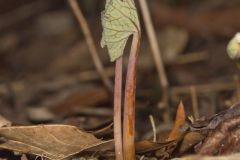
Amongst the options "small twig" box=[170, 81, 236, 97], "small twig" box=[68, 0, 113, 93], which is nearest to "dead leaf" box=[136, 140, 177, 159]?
"small twig" box=[68, 0, 113, 93]

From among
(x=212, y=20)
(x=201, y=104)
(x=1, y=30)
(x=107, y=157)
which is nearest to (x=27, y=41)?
(x=1, y=30)

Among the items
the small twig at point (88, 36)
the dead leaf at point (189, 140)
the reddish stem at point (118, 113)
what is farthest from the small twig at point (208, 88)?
the reddish stem at point (118, 113)

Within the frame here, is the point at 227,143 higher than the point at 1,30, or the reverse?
the point at 1,30

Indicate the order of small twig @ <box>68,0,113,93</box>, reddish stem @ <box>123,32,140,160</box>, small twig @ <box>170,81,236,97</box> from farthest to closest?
small twig @ <box>170,81,236,97</box>, small twig @ <box>68,0,113,93</box>, reddish stem @ <box>123,32,140,160</box>

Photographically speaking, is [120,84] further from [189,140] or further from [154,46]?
[154,46]

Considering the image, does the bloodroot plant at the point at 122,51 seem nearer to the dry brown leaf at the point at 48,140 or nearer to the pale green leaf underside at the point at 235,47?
the dry brown leaf at the point at 48,140

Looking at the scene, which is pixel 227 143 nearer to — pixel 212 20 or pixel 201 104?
pixel 201 104

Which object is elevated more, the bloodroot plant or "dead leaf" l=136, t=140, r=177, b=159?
the bloodroot plant

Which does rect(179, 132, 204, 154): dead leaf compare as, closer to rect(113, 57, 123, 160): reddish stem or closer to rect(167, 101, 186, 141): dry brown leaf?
rect(167, 101, 186, 141): dry brown leaf

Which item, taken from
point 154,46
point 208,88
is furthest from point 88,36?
point 208,88
